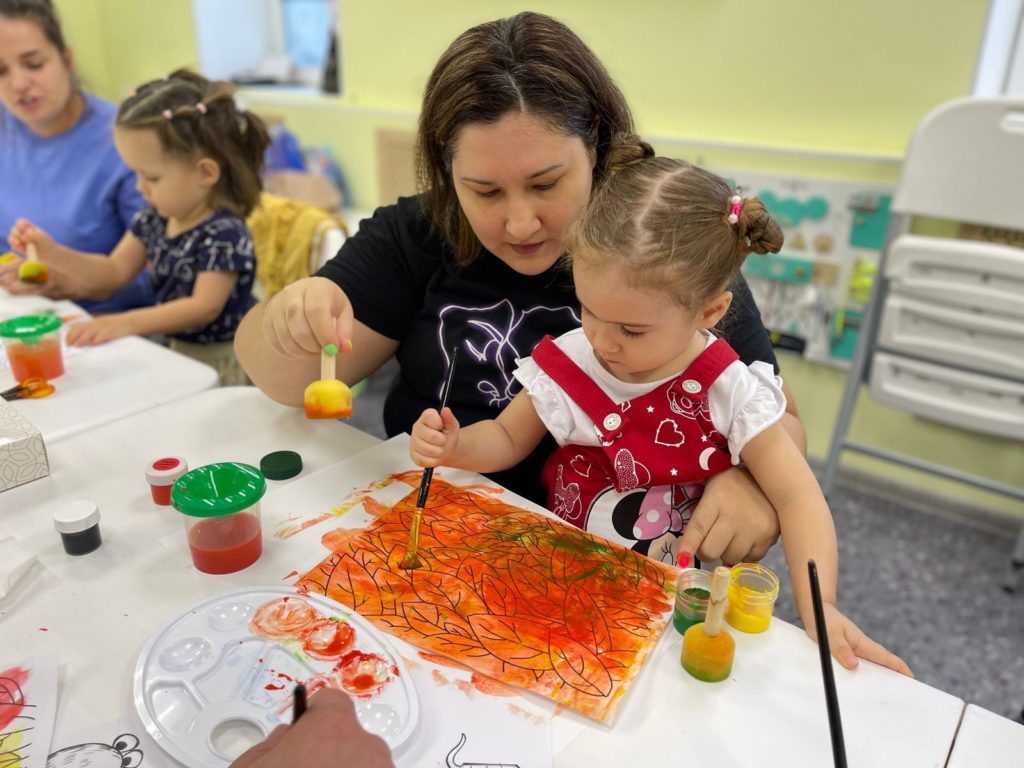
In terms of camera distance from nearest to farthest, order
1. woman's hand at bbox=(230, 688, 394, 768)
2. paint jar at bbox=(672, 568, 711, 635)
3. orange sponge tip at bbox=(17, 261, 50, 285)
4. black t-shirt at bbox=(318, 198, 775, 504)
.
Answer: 1. woman's hand at bbox=(230, 688, 394, 768)
2. paint jar at bbox=(672, 568, 711, 635)
3. black t-shirt at bbox=(318, 198, 775, 504)
4. orange sponge tip at bbox=(17, 261, 50, 285)

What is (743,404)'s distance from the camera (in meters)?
0.87

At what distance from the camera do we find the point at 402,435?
1.02 metres

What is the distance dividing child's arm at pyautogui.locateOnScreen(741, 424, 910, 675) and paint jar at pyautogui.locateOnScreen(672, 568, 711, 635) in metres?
0.10

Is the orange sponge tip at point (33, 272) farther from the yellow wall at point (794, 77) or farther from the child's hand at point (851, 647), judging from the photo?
the child's hand at point (851, 647)

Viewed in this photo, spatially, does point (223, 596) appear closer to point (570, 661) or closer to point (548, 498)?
point (570, 661)

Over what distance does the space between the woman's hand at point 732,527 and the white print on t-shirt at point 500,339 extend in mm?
304

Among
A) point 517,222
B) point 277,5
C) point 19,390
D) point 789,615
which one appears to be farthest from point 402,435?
point 277,5

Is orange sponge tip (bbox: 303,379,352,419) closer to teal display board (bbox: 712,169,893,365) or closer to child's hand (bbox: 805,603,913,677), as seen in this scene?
child's hand (bbox: 805,603,913,677)

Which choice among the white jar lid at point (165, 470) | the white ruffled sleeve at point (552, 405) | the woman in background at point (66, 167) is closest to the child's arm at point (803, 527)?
the white ruffled sleeve at point (552, 405)

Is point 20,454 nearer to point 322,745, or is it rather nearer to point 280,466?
point 280,466

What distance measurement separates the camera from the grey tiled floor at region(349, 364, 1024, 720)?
160cm

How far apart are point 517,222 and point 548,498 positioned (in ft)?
1.25

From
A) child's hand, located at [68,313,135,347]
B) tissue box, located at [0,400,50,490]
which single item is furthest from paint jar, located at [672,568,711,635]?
child's hand, located at [68,313,135,347]

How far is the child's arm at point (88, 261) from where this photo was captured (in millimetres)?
1544
